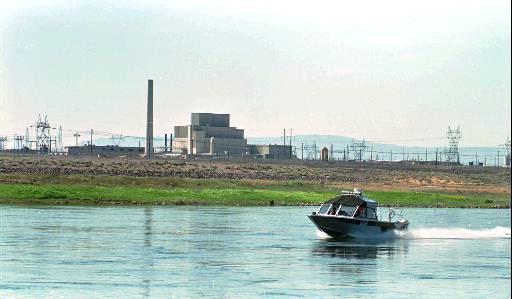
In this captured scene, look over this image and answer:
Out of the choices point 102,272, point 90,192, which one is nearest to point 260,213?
point 90,192

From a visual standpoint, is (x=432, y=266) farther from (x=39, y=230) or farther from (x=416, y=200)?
(x=416, y=200)

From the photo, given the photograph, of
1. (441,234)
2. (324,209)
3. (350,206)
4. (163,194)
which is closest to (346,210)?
(350,206)

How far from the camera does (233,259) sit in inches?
2532

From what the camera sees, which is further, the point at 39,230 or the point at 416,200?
the point at 416,200

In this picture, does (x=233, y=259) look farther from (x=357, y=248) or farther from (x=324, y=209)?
(x=324, y=209)

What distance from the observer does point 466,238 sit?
8931 cm

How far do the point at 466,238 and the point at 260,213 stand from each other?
1331 inches

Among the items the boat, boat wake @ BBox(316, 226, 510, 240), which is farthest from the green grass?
the boat

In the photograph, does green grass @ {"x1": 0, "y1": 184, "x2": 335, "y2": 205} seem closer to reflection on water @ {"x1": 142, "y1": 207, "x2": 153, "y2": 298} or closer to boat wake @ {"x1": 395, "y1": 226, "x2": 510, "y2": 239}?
reflection on water @ {"x1": 142, "y1": 207, "x2": 153, "y2": 298}

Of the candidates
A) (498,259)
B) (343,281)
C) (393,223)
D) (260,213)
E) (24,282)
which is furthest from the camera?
(260,213)

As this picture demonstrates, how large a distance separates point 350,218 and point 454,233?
473 inches

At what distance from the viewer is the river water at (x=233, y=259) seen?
50.9 metres

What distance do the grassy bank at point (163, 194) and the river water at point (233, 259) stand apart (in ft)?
97.6

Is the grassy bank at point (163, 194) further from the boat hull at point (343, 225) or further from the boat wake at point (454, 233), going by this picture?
the boat hull at point (343, 225)
